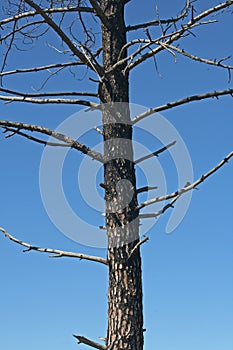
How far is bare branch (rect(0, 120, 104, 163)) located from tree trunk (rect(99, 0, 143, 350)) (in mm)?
110

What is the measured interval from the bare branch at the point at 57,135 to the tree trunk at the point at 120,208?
0.11 m

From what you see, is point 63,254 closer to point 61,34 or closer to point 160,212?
point 160,212

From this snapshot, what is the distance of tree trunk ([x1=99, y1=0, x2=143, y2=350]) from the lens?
478 centimetres

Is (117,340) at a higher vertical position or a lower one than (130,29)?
lower

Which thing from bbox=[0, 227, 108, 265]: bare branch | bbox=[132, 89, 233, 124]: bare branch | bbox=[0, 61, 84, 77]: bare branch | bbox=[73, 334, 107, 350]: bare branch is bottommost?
bbox=[73, 334, 107, 350]: bare branch

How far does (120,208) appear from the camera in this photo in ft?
16.6

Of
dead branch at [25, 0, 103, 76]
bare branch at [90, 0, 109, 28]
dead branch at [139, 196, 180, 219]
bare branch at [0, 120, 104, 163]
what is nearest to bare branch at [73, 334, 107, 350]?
dead branch at [139, 196, 180, 219]

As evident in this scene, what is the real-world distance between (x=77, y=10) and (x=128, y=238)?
2364 mm

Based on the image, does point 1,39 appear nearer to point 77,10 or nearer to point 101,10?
point 77,10

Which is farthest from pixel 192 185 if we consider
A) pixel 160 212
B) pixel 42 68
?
pixel 42 68

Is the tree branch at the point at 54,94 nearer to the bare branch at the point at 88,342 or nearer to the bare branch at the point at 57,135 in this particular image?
the bare branch at the point at 57,135

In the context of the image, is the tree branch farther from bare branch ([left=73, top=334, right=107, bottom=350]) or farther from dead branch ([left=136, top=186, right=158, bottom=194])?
bare branch ([left=73, top=334, right=107, bottom=350])

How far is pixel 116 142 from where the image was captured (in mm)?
5250

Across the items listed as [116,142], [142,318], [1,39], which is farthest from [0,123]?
[142,318]
